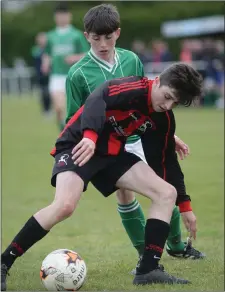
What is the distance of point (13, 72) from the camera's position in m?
41.3

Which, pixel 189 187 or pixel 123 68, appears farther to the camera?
pixel 189 187

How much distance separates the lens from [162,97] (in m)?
5.28

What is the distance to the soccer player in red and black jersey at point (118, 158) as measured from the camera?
17.2ft

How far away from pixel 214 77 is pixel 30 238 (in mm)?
20227

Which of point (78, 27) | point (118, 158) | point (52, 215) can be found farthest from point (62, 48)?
point (78, 27)

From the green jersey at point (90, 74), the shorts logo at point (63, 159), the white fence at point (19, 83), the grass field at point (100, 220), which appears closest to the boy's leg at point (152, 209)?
the grass field at point (100, 220)

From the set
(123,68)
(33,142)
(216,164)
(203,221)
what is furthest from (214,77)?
(123,68)

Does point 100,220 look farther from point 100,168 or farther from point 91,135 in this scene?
point 91,135

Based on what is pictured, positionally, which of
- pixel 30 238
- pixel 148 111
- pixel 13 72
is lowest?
pixel 13 72

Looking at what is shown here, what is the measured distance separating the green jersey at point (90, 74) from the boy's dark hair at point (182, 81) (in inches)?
38.0

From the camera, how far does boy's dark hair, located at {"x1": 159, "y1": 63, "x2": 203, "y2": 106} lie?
17.2 ft

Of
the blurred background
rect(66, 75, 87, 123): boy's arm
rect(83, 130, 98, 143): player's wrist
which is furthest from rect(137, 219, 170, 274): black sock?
the blurred background

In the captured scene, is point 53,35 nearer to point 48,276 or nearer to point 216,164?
point 216,164

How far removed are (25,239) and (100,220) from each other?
11.1ft
